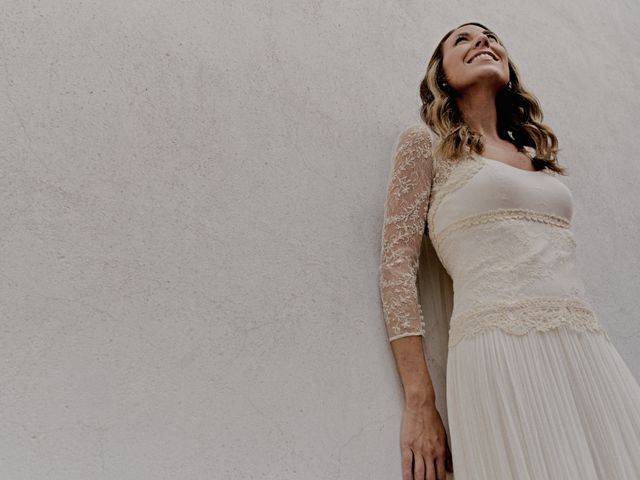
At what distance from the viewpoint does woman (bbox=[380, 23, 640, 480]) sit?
110 cm

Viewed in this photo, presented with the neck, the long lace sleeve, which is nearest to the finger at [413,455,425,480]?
the long lace sleeve

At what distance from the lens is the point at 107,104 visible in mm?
1205

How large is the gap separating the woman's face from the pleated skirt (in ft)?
2.31

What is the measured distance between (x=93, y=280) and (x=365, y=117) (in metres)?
0.82

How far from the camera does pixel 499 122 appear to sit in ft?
5.46

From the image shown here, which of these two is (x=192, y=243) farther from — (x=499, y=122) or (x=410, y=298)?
(x=499, y=122)

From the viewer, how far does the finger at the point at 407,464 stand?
46.7 inches

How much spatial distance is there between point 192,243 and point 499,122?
3.17ft

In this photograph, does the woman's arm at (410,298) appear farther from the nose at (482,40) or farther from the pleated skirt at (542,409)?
the nose at (482,40)

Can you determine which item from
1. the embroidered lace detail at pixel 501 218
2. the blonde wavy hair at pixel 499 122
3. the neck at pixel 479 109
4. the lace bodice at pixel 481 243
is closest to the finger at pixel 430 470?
the lace bodice at pixel 481 243

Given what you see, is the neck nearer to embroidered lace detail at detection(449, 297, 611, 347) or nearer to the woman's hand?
embroidered lace detail at detection(449, 297, 611, 347)

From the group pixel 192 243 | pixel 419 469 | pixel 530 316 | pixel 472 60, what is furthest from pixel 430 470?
pixel 472 60

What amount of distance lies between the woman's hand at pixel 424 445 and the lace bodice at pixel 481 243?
0.17 m

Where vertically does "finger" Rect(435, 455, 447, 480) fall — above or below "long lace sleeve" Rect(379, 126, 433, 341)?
below
